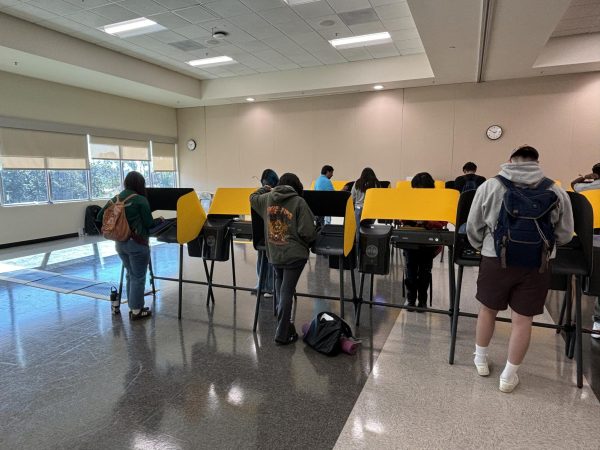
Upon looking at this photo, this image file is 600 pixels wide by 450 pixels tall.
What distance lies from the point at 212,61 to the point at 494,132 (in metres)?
5.98

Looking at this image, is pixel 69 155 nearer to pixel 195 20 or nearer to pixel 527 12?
pixel 195 20

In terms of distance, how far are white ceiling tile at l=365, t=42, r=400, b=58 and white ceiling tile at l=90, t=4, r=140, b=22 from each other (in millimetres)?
4010

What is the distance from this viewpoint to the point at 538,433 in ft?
6.22

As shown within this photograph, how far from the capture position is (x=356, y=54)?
23.9 ft

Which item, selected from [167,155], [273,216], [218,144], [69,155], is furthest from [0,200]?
[273,216]

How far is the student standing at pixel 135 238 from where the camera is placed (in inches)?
127

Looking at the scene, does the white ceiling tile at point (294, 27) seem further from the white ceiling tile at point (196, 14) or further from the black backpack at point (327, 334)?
the black backpack at point (327, 334)

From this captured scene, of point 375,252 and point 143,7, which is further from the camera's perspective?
point 143,7

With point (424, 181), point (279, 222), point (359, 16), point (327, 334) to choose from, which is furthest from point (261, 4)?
point (327, 334)

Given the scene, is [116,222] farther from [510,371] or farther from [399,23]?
[399,23]

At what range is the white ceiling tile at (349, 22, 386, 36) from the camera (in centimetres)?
580

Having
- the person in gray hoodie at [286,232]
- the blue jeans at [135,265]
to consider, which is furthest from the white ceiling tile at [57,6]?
the person in gray hoodie at [286,232]

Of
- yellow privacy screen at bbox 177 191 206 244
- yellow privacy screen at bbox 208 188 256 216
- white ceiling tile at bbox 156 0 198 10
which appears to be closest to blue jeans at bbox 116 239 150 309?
yellow privacy screen at bbox 177 191 206 244

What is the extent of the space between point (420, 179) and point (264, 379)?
2.39m
